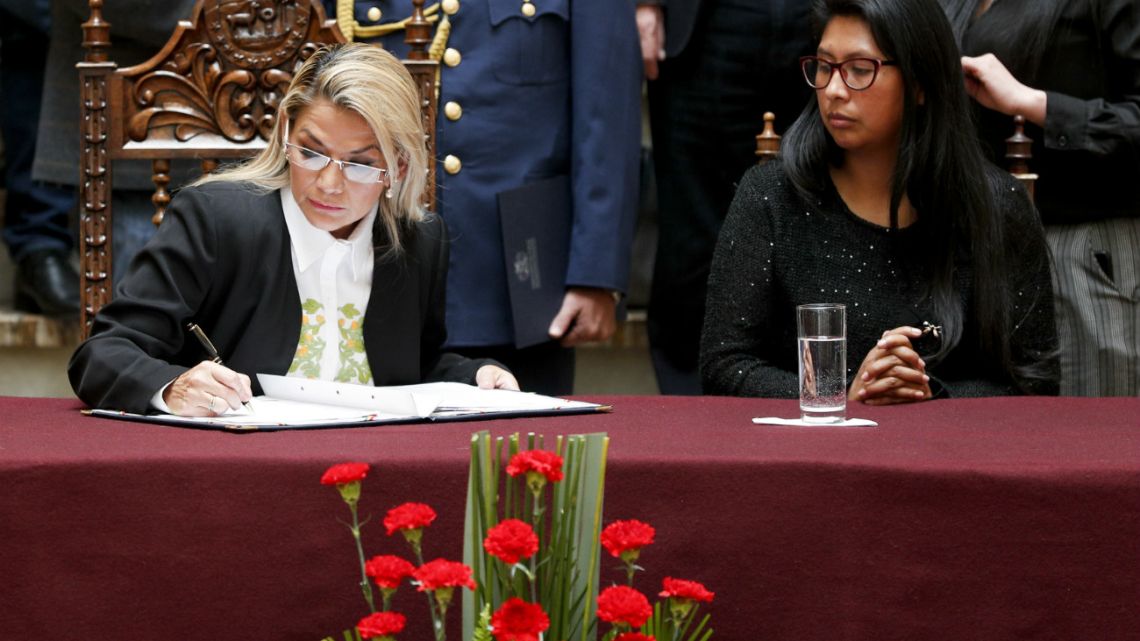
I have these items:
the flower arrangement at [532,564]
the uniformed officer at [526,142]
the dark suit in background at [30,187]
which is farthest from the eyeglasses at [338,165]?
the dark suit in background at [30,187]

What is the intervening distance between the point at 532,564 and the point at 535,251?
177 cm

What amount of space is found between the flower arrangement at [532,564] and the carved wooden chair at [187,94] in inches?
57.4

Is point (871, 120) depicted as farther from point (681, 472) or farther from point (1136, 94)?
point (681, 472)

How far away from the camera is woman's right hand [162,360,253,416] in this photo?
6.32 ft

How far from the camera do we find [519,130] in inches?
119

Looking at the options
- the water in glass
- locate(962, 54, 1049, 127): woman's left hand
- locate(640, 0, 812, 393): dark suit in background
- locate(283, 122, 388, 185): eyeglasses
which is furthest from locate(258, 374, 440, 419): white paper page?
locate(640, 0, 812, 393): dark suit in background

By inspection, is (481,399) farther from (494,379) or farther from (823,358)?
(823,358)

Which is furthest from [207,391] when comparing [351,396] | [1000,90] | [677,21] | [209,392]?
[677,21]

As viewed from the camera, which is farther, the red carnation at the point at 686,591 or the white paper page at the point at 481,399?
the white paper page at the point at 481,399

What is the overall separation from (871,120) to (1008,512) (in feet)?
3.60

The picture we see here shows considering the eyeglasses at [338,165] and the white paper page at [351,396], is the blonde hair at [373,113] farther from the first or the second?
the white paper page at [351,396]

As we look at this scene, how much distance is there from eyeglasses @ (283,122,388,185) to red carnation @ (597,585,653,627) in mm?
1244

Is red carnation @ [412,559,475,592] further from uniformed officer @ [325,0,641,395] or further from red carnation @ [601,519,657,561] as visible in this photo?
uniformed officer @ [325,0,641,395]

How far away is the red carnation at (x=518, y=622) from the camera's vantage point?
1137mm
